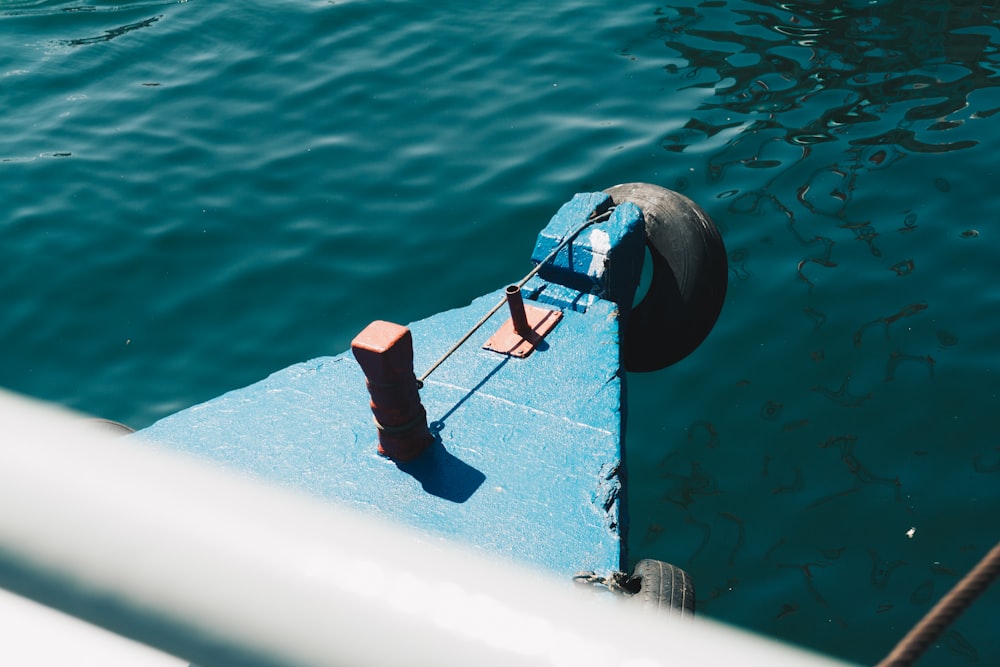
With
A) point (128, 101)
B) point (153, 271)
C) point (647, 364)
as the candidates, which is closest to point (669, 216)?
point (647, 364)

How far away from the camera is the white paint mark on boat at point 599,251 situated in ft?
17.3

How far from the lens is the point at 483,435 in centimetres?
446

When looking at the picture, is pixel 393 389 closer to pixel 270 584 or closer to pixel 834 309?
pixel 270 584

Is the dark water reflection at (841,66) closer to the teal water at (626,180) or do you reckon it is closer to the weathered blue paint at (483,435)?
the teal water at (626,180)

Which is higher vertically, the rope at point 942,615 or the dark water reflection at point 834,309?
the rope at point 942,615

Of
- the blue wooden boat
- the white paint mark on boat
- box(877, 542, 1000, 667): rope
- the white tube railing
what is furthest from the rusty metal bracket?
the white tube railing

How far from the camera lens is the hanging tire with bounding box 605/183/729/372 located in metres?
5.66

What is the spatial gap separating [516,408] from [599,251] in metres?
1.22

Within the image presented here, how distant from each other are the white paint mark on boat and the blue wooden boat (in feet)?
0.04

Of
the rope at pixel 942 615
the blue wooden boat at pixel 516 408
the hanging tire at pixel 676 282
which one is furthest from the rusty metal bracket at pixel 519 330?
the rope at pixel 942 615

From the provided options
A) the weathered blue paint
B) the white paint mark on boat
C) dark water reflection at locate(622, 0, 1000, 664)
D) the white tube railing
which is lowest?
dark water reflection at locate(622, 0, 1000, 664)

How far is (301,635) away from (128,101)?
992 cm

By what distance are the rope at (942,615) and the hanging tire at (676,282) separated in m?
4.21

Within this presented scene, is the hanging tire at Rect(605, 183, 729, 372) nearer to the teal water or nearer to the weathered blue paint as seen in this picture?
the weathered blue paint
